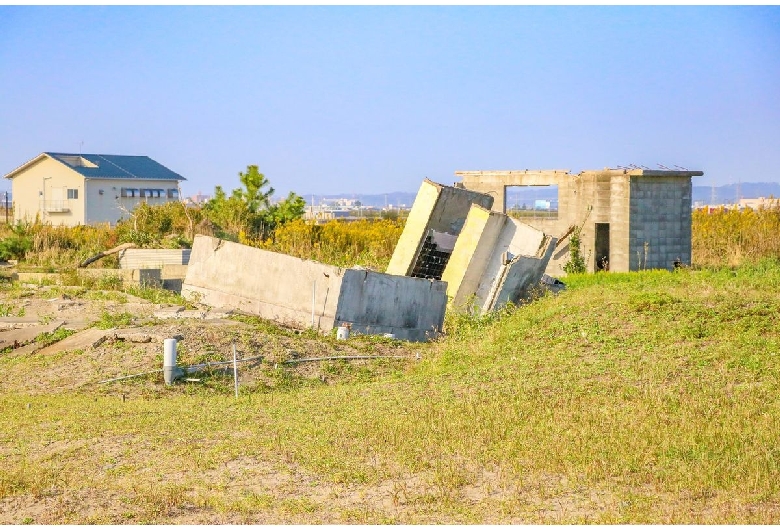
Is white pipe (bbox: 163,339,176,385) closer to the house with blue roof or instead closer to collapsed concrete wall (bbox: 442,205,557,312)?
collapsed concrete wall (bbox: 442,205,557,312)

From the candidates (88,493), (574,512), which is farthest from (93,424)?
(574,512)

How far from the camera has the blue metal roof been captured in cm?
6016

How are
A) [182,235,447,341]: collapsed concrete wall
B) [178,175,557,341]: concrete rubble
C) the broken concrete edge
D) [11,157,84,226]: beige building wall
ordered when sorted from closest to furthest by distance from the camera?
[182,235,447,341]: collapsed concrete wall → [178,175,557,341]: concrete rubble → the broken concrete edge → [11,157,84,226]: beige building wall

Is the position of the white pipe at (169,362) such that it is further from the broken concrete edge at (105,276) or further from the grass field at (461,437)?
the broken concrete edge at (105,276)

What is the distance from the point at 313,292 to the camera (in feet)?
52.8

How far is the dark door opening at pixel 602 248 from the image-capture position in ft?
87.1

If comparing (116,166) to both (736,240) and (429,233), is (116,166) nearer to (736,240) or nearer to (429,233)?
(736,240)

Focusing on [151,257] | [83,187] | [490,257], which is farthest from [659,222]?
[83,187]

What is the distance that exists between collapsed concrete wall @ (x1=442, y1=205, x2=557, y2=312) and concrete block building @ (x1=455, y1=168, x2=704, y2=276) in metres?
7.59

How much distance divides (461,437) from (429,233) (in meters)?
10.8

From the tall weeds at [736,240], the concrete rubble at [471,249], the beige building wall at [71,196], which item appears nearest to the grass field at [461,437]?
the concrete rubble at [471,249]

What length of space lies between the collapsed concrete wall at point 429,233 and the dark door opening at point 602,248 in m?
7.72

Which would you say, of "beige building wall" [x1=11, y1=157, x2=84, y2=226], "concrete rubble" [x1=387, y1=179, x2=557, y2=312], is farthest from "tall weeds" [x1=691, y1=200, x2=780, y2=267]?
"beige building wall" [x1=11, y1=157, x2=84, y2=226]

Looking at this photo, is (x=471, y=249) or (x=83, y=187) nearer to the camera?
(x=471, y=249)
